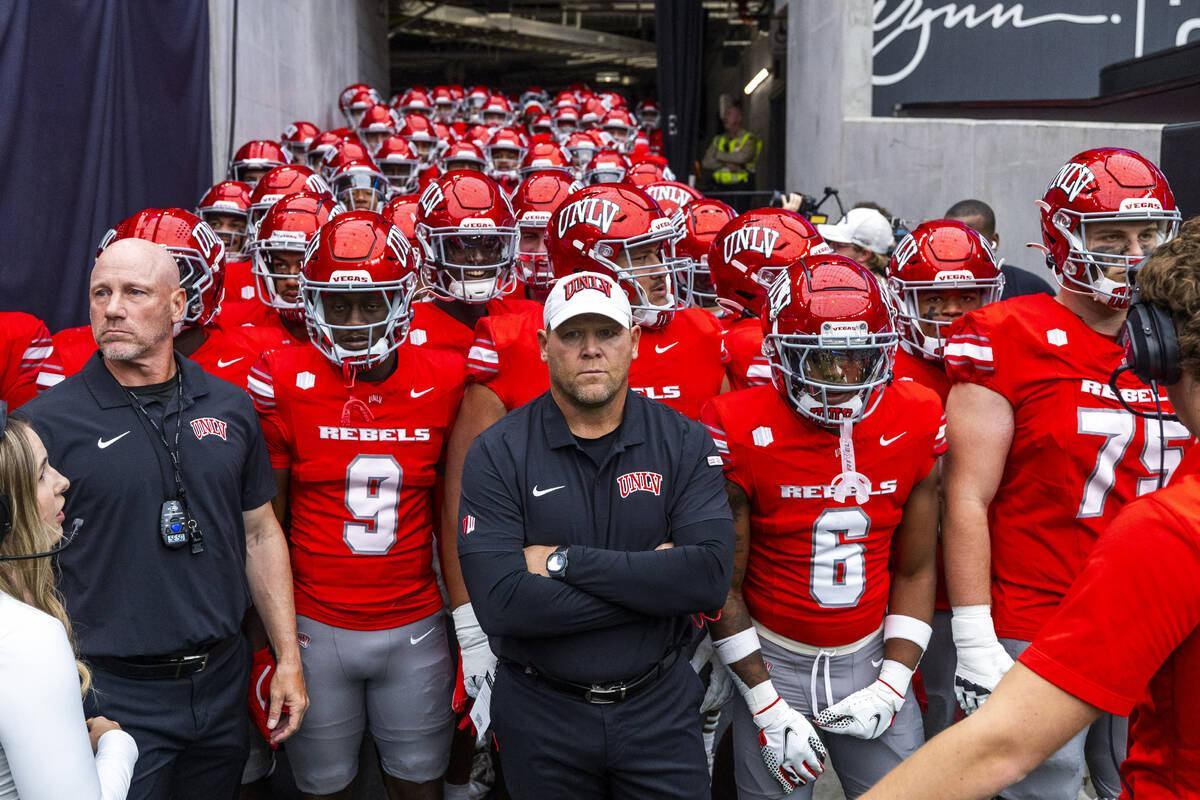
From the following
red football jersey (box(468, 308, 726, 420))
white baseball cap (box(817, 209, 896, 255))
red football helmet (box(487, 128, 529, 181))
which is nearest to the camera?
red football jersey (box(468, 308, 726, 420))

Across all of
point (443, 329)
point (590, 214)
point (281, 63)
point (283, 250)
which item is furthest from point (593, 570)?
point (281, 63)

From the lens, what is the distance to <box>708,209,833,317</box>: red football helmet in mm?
3748

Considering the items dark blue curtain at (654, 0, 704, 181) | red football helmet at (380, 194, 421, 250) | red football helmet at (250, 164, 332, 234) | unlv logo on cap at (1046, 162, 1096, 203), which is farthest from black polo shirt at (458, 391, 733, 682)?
dark blue curtain at (654, 0, 704, 181)

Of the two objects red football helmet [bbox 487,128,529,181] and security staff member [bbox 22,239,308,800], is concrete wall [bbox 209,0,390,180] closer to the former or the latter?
red football helmet [bbox 487,128,529,181]

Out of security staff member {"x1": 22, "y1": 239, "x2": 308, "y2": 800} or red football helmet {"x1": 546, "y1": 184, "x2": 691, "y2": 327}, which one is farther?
red football helmet {"x1": 546, "y1": 184, "x2": 691, "y2": 327}

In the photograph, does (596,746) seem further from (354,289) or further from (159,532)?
(354,289)

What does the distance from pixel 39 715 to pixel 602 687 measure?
1.30m

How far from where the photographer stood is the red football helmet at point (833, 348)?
2756mm

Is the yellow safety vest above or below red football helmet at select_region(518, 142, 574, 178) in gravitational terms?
above

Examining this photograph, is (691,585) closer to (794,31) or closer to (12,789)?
(12,789)

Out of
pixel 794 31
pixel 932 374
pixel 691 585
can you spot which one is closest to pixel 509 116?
pixel 794 31

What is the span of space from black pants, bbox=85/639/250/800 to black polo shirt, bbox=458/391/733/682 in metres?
0.75

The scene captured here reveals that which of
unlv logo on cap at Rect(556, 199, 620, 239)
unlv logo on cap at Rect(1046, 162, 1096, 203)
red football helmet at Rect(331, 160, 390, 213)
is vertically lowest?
unlv logo on cap at Rect(556, 199, 620, 239)

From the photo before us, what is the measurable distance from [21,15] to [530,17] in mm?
23047
